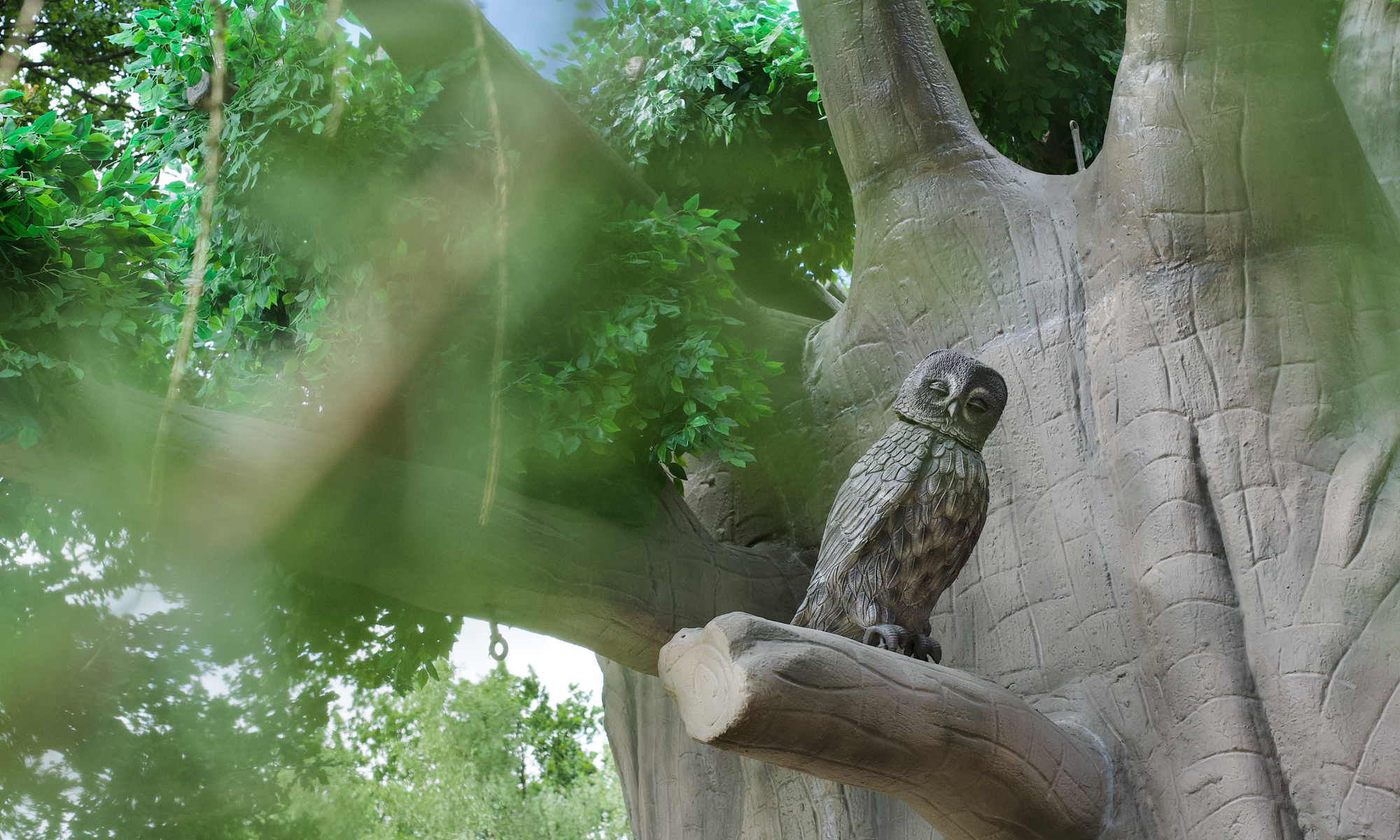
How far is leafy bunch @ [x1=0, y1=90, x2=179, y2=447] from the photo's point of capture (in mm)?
2221

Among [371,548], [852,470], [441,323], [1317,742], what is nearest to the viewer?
[1317,742]

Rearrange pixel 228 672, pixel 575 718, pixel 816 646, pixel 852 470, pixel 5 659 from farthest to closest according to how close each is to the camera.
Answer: pixel 575 718 < pixel 228 672 < pixel 5 659 < pixel 852 470 < pixel 816 646

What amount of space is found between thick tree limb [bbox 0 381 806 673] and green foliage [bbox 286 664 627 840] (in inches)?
130

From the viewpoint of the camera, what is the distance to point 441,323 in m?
2.75

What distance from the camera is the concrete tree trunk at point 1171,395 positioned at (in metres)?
2.27

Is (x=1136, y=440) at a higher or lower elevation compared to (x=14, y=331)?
lower

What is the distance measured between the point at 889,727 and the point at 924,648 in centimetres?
38

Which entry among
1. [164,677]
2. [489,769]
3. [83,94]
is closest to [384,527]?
[164,677]

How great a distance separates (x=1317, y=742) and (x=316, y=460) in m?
2.14

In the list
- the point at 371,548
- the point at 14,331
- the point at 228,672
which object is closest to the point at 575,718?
the point at 228,672

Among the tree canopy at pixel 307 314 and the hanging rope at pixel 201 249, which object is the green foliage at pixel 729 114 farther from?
the hanging rope at pixel 201 249

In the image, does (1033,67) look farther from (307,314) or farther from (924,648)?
(307,314)

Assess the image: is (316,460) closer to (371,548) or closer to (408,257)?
(371,548)

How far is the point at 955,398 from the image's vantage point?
2.30 m
